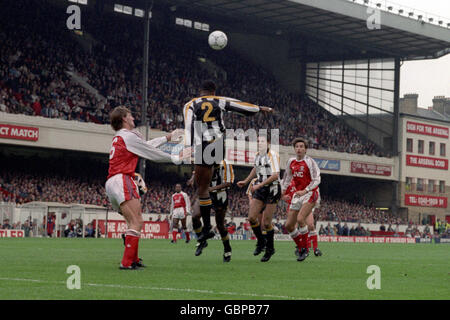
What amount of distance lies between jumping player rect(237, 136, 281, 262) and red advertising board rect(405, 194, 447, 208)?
186 ft

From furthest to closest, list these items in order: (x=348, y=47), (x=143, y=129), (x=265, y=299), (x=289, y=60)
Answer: (x=289, y=60) < (x=348, y=47) < (x=143, y=129) < (x=265, y=299)

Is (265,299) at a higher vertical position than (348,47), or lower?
lower

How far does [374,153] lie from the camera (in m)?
66.4

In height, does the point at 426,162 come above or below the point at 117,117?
above

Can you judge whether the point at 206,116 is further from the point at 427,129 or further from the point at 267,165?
the point at 427,129

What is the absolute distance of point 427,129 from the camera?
7400cm

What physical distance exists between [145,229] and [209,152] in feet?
86.8

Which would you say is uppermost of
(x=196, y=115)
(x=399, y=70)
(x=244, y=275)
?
(x=399, y=70)

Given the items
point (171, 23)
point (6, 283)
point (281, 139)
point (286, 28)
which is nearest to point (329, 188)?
point (281, 139)

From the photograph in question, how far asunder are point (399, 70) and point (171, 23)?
67.7 feet

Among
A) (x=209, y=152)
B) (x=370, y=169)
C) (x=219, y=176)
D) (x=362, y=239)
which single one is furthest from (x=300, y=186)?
(x=370, y=169)

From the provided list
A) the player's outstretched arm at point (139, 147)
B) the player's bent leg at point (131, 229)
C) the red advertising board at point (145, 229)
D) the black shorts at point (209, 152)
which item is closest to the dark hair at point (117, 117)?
the player's outstretched arm at point (139, 147)

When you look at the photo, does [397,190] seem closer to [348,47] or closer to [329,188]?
[329,188]

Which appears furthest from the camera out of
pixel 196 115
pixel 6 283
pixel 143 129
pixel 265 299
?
pixel 143 129
